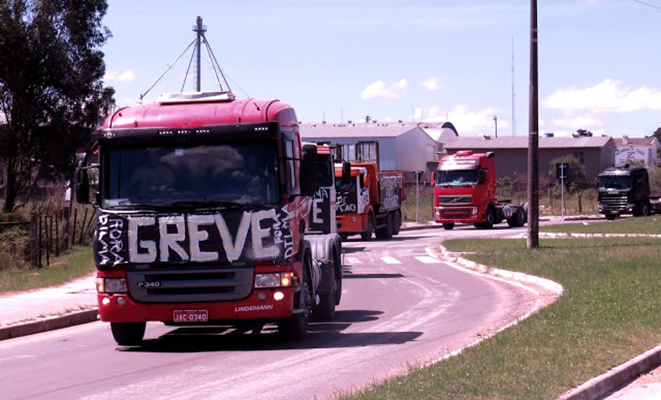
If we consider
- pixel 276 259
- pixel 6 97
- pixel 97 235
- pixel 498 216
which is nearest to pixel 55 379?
pixel 97 235

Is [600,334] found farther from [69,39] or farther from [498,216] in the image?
[498,216]

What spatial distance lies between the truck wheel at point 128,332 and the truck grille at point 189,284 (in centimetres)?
101

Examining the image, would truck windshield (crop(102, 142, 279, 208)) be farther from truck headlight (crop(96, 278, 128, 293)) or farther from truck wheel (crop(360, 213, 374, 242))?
truck wheel (crop(360, 213, 374, 242))

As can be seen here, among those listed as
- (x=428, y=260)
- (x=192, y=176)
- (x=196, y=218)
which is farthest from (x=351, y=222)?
(x=196, y=218)

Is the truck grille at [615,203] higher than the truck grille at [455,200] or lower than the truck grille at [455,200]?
lower

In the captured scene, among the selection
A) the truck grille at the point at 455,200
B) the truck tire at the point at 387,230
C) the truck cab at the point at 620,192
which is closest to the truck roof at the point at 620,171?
the truck cab at the point at 620,192

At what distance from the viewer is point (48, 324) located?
1576 centimetres

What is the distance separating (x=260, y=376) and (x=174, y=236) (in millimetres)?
2357

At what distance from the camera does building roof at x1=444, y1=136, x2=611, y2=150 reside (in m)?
87.5

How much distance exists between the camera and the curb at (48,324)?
48.8 ft

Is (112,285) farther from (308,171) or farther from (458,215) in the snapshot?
(458,215)

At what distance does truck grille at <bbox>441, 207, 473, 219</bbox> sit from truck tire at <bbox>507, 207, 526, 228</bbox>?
Result: 5.01m

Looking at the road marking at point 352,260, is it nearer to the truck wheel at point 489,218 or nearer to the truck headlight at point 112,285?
the truck headlight at point 112,285

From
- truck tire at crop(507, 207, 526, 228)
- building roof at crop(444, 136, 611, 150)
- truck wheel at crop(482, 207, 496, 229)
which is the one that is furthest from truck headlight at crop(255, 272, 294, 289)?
building roof at crop(444, 136, 611, 150)
